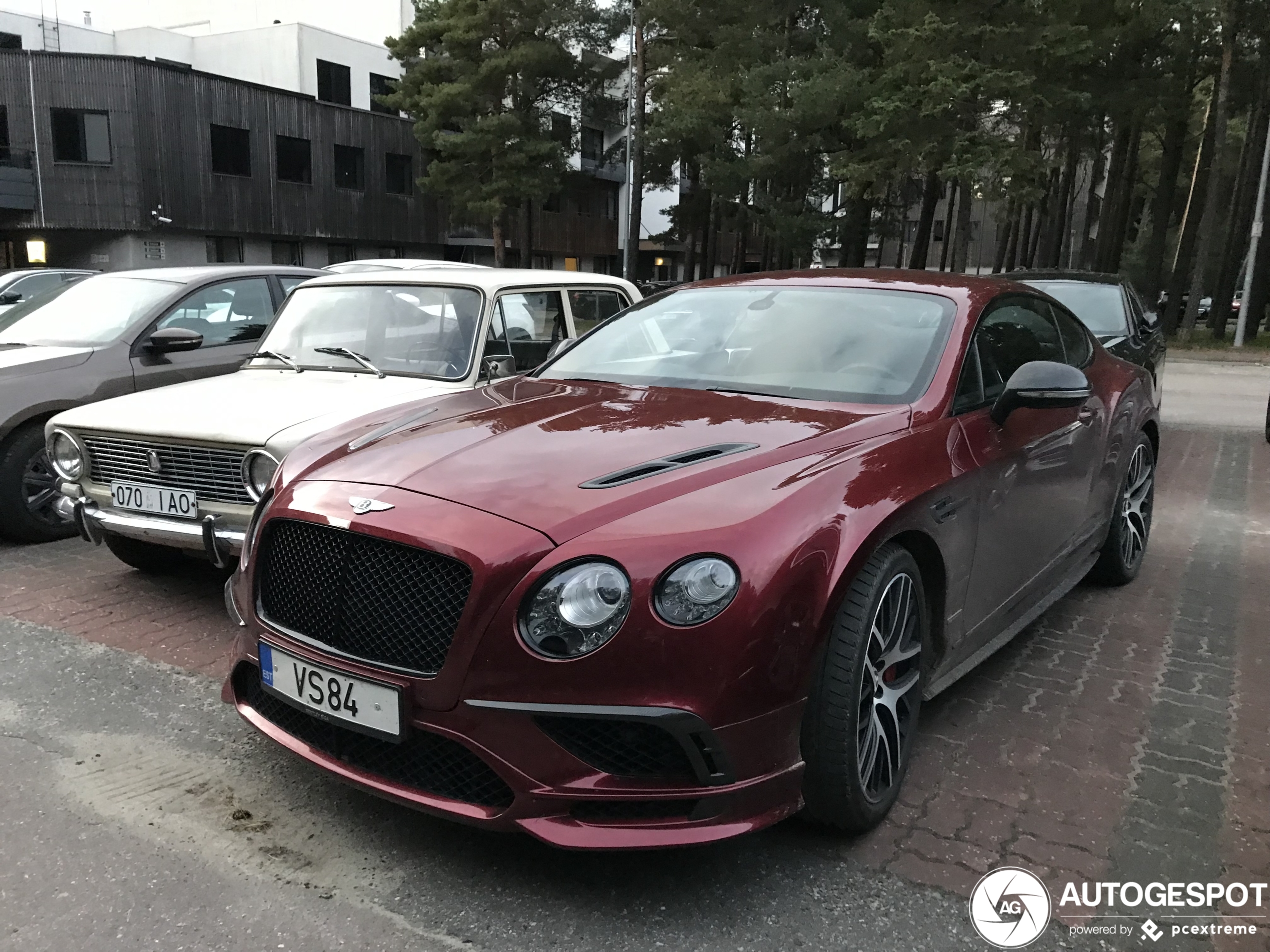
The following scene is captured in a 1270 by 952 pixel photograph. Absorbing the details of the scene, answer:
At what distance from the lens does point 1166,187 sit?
28.6 metres

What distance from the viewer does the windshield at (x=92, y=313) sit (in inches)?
255

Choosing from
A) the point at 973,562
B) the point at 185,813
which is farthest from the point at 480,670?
the point at 973,562

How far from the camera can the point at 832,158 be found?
25.0 metres

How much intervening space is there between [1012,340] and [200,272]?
17.9 ft

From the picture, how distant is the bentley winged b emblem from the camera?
2611 mm

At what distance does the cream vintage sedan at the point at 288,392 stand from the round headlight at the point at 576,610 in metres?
1.35

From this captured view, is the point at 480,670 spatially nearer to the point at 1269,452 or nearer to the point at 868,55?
the point at 1269,452

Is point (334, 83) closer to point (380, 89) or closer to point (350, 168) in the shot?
point (380, 89)

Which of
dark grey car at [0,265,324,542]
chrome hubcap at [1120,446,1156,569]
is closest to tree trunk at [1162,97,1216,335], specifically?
chrome hubcap at [1120,446,1156,569]

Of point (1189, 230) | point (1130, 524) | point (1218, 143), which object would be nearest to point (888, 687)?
point (1130, 524)

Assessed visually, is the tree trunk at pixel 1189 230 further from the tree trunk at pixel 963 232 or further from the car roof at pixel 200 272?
the car roof at pixel 200 272

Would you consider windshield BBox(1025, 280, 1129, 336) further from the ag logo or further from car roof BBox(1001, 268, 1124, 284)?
the ag logo

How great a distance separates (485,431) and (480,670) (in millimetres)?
988

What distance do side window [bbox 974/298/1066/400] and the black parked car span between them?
3.76m
